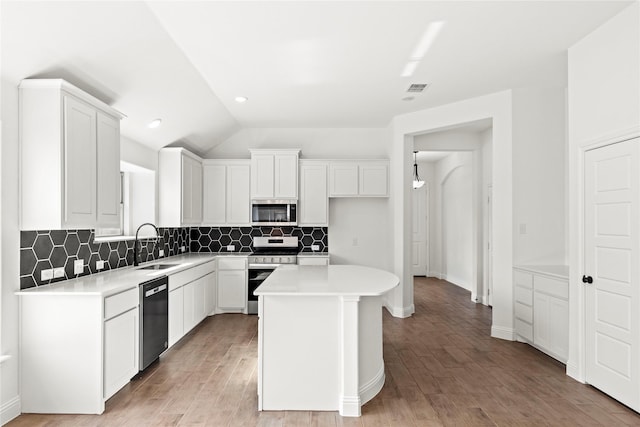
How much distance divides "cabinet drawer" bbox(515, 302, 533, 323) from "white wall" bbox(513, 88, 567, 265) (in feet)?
1.68

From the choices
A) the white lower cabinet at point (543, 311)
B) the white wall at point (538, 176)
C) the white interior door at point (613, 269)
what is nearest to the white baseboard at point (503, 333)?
the white lower cabinet at point (543, 311)

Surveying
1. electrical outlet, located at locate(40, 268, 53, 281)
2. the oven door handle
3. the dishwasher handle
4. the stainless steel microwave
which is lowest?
the oven door handle

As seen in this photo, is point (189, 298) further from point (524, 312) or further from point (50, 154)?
point (524, 312)

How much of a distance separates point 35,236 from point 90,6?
5.55 feet

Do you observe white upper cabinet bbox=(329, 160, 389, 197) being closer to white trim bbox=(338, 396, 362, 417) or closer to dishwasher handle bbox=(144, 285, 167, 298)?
dishwasher handle bbox=(144, 285, 167, 298)

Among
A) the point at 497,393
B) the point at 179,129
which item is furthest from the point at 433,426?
the point at 179,129

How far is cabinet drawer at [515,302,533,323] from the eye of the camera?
4.03m

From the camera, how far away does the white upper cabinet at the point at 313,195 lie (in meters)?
5.86

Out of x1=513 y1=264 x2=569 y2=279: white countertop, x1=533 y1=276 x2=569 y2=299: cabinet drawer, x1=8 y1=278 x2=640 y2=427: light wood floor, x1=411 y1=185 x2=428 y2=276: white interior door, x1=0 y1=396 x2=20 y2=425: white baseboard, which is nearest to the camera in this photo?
x1=0 y1=396 x2=20 y2=425: white baseboard

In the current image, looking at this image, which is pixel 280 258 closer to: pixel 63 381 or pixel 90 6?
pixel 63 381

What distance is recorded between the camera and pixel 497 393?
9.84 feet

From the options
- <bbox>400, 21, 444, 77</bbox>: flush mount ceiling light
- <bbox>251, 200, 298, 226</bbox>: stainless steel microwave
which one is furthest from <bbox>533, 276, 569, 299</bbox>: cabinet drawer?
<bbox>251, 200, 298, 226</bbox>: stainless steel microwave

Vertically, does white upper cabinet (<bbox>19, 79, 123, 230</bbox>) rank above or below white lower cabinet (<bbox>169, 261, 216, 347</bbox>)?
above

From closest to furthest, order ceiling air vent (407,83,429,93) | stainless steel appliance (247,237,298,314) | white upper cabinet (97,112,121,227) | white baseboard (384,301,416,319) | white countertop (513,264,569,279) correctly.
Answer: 1. white upper cabinet (97,112,121,227)
2. white countertop (513,264,569,279)
3. ceiling air vent (407,83,429,93)
4. white baseboard (384,301,416,319)
5. stainless steel appliance (247,237,298,314)
